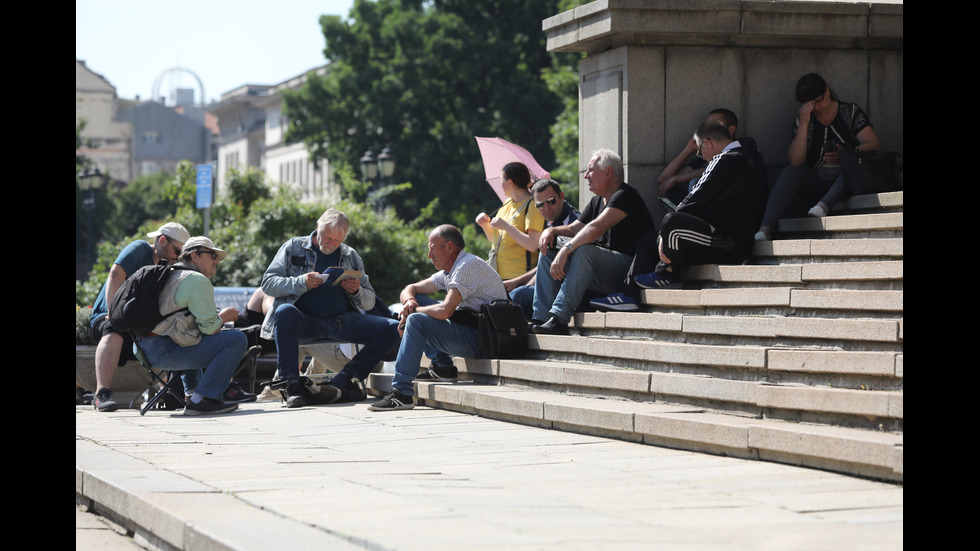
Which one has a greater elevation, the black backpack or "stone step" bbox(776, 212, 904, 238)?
"stone step" bbox(776, 212, 904, 238)

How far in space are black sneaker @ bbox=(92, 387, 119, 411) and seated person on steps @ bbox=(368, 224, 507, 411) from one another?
2282 mm

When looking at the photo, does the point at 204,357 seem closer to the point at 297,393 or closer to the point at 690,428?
the point at 297,393

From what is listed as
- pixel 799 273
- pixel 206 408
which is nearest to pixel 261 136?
pixel 206 408

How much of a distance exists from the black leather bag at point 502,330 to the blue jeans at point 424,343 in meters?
0.12

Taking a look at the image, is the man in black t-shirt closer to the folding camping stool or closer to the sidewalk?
the sidewalk

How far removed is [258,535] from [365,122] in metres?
40.6

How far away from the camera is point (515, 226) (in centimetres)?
1089

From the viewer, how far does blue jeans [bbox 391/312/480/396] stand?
9742 millimetres

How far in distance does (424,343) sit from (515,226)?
1526 millimetres

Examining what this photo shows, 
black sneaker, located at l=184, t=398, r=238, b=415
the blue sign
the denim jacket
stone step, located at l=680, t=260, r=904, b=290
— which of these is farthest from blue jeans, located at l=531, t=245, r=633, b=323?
the blue sign

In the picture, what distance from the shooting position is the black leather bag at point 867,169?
9781 millimetres
